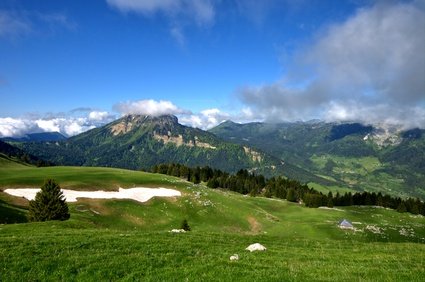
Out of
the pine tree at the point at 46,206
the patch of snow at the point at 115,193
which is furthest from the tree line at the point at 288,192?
the pine tree at the point at 46,206

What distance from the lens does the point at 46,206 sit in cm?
5284

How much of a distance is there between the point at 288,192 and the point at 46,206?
383ft

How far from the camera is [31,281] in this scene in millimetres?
17109

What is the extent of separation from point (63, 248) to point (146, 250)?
18.7ft

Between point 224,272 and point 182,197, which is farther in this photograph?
point 182,197

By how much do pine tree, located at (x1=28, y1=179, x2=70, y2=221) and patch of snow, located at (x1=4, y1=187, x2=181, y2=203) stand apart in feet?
87.2

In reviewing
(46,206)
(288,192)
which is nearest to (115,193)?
(46,206)

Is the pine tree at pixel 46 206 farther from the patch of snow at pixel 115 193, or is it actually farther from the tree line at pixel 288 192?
the tree line at pixel 288 192

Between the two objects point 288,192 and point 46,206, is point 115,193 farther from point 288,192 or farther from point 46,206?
point 288,192

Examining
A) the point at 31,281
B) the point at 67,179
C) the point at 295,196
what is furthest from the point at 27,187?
the point at 295,196

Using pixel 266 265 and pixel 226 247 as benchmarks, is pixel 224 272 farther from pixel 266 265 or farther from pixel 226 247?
pixel 226 247

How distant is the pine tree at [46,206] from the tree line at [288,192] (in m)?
98.9

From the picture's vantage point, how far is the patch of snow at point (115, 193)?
3223 inches

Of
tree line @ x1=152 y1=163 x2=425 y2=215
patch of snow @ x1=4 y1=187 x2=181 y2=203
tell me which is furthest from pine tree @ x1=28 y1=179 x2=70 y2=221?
tree line @ x1=152 y1=163 x2=425 y2=215
